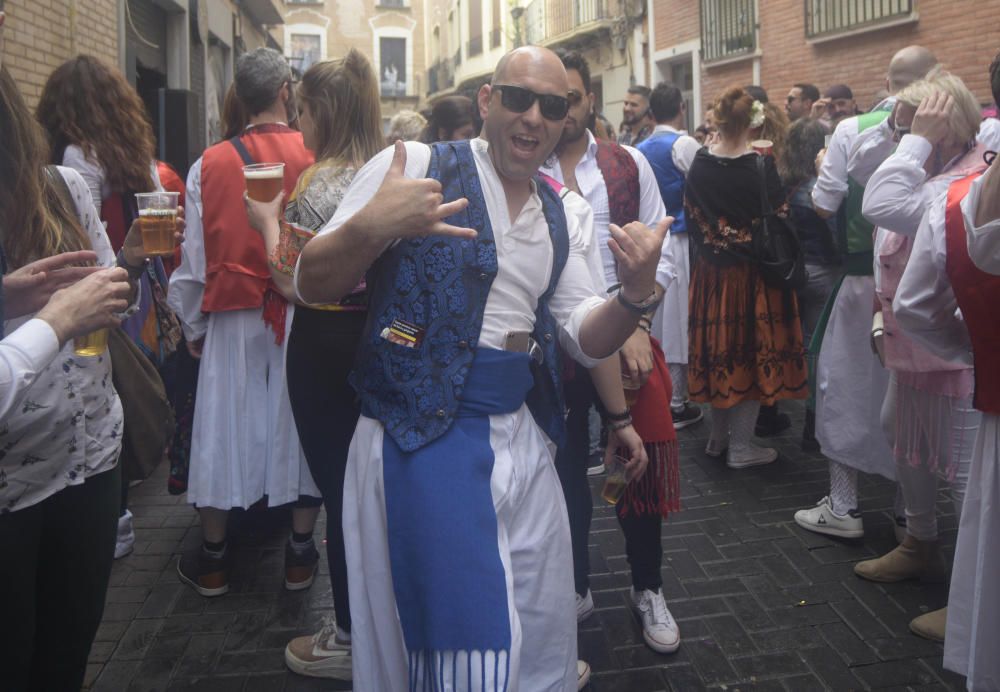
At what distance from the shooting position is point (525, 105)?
7.73 ft

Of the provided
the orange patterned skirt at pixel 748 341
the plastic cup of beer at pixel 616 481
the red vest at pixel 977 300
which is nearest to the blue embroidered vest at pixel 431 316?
the plastic cup of beer at pixel 616 481

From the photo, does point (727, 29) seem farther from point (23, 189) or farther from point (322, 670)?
point (23, 189)

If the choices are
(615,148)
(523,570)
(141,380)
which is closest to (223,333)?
(141,380)

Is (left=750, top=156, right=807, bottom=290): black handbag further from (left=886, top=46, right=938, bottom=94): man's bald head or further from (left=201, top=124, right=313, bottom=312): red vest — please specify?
(left=201, top=124, right=313, bottom=312): red vest

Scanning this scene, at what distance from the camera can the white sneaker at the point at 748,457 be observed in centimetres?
554

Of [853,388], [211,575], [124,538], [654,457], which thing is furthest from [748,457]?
[124,538]

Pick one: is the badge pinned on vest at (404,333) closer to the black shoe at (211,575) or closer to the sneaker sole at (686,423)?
the black shoe at (211,575)

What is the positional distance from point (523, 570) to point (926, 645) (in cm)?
205

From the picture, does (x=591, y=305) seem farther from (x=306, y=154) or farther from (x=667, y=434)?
(x=306, y=154)

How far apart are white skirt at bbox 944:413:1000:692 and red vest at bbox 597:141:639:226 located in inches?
71.2

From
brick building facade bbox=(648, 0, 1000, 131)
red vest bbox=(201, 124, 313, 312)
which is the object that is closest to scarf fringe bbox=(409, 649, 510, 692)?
red vest bbox=(201, 124, 313, 312)

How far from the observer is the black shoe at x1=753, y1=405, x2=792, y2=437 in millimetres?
6254

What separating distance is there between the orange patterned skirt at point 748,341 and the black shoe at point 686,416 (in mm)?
951

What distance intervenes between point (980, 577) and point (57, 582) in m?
2.48
